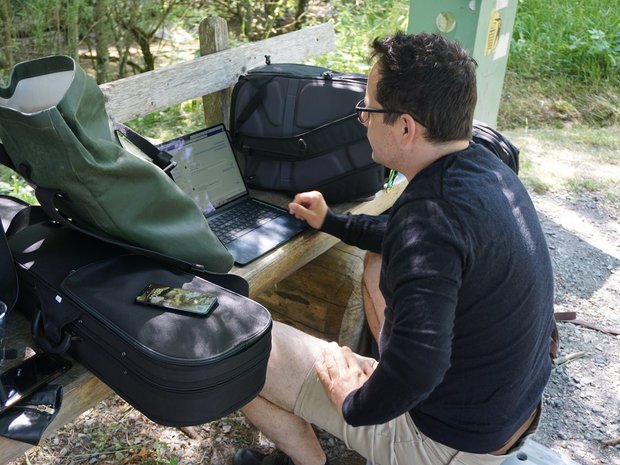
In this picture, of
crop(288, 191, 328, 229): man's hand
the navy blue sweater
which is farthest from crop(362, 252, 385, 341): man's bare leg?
the navy blue sweater

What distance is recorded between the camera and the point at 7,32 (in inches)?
198

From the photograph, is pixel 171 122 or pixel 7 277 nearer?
pixel 7 277

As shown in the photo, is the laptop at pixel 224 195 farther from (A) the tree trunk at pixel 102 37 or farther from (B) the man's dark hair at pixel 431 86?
(A) the tree trunk at pixel 102 37

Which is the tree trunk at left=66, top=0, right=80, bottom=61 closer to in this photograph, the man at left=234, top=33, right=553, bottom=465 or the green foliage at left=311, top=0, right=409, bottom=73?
the green foliage at left=311, top=0, right=409, bottom=73

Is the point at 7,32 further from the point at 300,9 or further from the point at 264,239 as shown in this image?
the point at 264,239

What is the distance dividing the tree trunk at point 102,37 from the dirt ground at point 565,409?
12.2ft

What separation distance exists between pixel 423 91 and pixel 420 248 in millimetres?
406

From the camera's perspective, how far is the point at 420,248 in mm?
1488

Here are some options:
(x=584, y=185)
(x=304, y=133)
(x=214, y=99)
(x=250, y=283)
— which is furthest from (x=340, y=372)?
(x=584, y=185)

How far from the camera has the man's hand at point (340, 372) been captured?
1.89 metres

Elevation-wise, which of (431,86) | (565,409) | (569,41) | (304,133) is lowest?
(565,409)

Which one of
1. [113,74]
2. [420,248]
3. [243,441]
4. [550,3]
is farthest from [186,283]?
[550,3]

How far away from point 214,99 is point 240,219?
85cm

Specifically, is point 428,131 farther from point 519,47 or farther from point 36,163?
point 519,47
